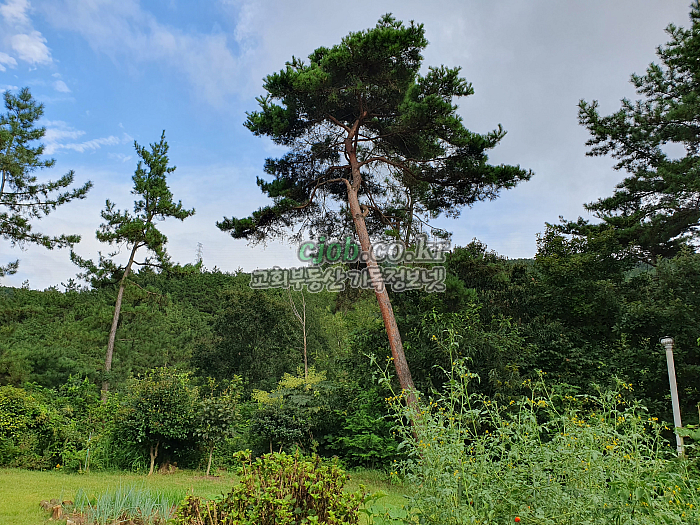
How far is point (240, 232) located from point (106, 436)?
4.93 meters

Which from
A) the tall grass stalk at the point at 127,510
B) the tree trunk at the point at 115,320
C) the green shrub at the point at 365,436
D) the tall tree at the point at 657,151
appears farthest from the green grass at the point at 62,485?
the tall tree at the point at 657,151

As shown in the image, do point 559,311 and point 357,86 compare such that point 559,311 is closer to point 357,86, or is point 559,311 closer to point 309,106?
point 357,86

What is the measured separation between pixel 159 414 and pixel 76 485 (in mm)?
1805

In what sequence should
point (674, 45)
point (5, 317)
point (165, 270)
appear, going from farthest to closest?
point (165, 270)
point (5, 317)
point (674, 45)

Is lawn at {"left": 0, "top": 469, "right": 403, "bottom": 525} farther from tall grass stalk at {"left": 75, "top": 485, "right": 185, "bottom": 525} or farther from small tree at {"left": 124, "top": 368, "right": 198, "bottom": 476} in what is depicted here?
small tree at {"left": 124, "top": 368, "right": 198, "bottom": 476}

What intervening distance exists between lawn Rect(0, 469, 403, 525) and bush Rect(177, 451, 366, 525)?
191 cm

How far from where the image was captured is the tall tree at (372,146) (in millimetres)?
8133

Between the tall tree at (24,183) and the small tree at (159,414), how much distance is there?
8.14 m

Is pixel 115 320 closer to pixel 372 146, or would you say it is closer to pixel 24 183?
pixel 24 183

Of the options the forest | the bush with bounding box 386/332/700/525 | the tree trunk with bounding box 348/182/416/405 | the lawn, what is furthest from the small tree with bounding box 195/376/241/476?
the bush with bounding box 386/332/700/525

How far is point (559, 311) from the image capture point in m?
9.24

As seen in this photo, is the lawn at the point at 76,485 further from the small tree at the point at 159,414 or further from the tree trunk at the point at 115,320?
the tree trunk at the point at 115,320

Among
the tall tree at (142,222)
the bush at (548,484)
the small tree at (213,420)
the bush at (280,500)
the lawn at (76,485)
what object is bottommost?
the lawn at (76,485)

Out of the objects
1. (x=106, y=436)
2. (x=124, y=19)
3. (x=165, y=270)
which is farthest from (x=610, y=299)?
(x=165, y=270)
